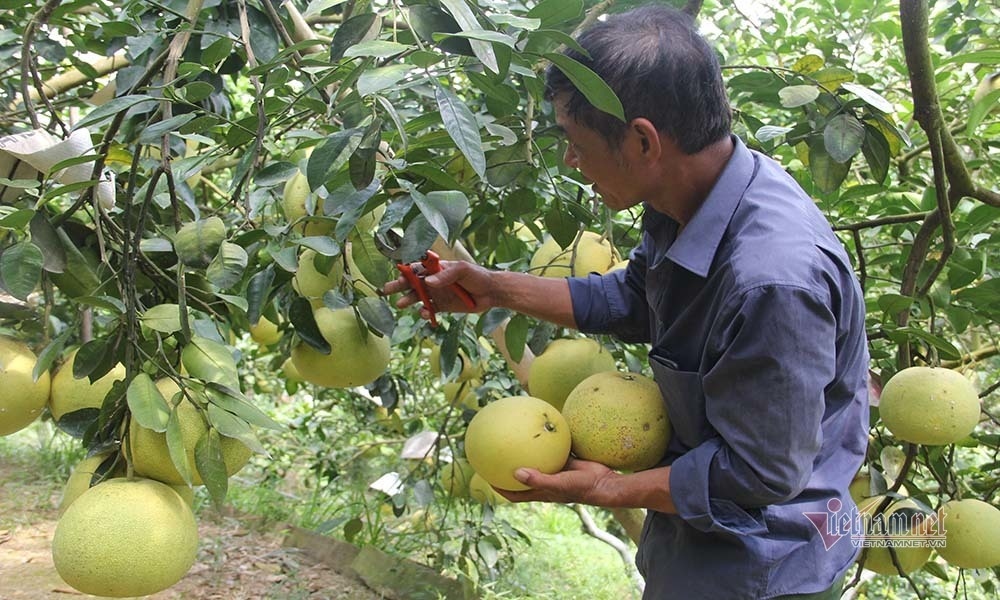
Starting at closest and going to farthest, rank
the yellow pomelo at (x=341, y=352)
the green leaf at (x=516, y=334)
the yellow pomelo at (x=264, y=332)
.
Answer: the yellow pomelo at (x=341, y=352) < the green leaf at (x=516, y=334) < the yellow pomelo at (x=264, y=332)

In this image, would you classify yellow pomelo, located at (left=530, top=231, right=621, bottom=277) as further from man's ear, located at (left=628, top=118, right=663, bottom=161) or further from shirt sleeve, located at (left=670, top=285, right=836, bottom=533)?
shirt sleeve, located at (left=670, top=285, right=836, bottom=533)

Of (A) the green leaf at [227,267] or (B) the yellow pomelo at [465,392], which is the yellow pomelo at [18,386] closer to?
(A) the green leaf at [227,267]

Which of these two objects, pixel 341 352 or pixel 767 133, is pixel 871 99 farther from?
pixel 341 352

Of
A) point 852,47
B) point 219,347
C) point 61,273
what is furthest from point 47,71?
point 852,47

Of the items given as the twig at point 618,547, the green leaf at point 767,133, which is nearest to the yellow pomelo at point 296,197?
the green leaf at point 767,133

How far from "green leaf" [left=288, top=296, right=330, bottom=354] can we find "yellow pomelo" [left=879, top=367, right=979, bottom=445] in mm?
1220

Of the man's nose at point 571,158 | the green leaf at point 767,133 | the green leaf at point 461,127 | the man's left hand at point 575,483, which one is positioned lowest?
the man's left hand at point 575,483

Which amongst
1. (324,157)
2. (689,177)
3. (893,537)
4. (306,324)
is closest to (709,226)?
(689,177)

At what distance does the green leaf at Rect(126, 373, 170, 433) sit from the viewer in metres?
1.06

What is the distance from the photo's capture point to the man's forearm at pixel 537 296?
174 centimetres

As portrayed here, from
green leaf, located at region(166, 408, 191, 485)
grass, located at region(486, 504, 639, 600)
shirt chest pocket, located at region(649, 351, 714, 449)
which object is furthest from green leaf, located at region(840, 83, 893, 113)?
grass, located at region(486, 504, 639, 600)

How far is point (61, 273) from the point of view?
1388 mm

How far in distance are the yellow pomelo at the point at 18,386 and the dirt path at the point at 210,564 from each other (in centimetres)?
168

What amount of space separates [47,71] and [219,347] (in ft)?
6.49
